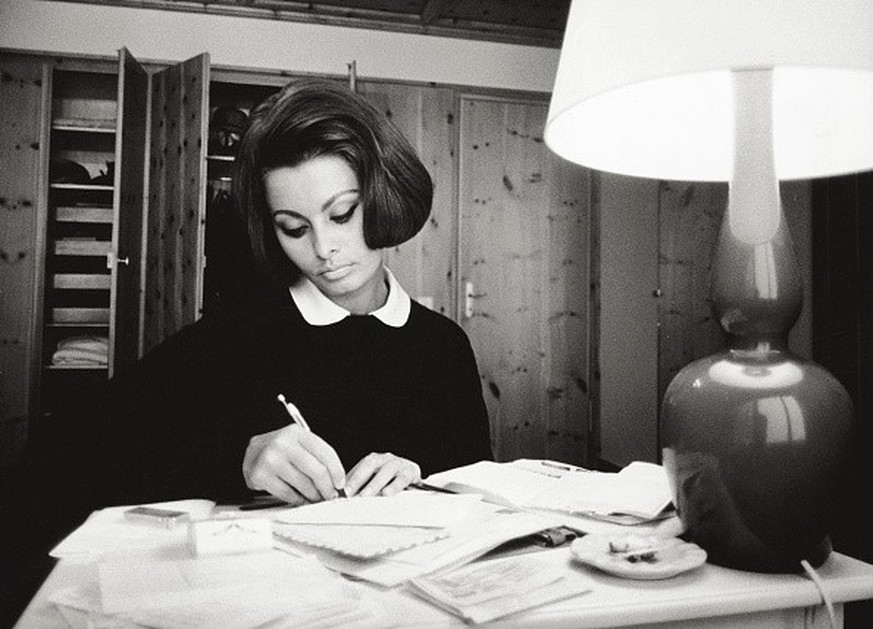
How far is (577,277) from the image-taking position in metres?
5.00

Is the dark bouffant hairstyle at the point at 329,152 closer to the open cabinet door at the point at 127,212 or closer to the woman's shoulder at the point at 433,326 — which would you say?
the woman's shoulder at the point at 433,326

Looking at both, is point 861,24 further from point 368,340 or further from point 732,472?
point 368,340

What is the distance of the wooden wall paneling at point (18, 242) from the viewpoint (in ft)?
14.0

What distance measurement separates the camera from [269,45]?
4.79 m

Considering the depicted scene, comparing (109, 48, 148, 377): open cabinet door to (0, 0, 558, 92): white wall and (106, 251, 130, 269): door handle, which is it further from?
(0, 0, 558, 92): white wall

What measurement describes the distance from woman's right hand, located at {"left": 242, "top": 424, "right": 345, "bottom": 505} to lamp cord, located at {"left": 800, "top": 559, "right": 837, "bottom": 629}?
65 centimetres

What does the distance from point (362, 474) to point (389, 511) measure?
8.3 inches

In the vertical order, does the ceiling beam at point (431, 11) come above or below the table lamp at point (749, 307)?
above

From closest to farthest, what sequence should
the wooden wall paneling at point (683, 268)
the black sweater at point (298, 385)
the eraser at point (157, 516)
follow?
the eraser at point (157, 516)
the black sweater at point (298, 385)
the wooden wall paneling at point (683, 268)

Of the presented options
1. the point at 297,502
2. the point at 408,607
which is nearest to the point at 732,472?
the point at 408,607

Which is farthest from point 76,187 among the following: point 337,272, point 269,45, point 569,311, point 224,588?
point 224,588

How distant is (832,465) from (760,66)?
0.43 metres

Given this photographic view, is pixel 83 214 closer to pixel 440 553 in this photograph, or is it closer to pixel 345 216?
pixel 345 216

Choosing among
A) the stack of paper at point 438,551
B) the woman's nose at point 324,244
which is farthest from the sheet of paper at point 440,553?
the woman's nose at point 324,244
